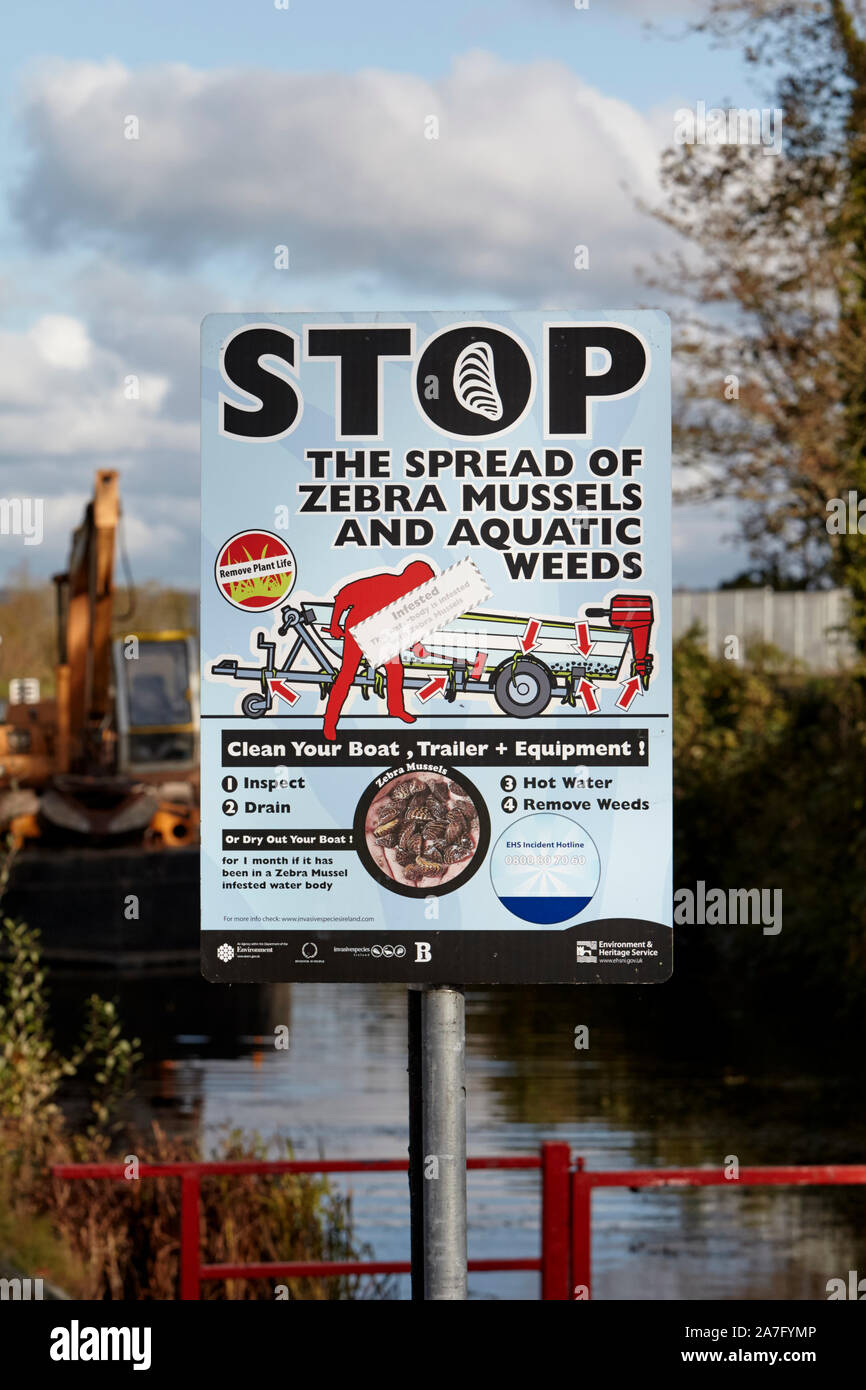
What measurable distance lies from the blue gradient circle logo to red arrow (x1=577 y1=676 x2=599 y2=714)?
23 cm

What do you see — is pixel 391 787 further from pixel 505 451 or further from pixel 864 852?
pixel 864 852

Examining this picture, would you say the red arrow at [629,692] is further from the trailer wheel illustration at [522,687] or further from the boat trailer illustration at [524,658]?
the trailer wheel illustration at [522,687]

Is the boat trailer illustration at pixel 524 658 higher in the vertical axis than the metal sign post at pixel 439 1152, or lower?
higher

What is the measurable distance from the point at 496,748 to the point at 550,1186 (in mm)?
2811

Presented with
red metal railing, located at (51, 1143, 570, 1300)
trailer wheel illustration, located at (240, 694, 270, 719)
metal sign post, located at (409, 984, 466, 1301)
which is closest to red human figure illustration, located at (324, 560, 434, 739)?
trailer wheel illustration, located at (240, 694, 270, 719)

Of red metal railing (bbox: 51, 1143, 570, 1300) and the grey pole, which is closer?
the grey pole

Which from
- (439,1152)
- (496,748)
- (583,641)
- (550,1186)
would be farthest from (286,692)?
(550,1186)

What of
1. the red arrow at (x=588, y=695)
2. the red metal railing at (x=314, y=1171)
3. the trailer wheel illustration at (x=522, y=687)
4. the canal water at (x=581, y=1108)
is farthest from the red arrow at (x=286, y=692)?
the canal water at (x=581, y=1108)

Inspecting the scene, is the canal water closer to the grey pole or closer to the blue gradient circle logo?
the grey pole

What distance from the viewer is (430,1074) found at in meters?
3.55

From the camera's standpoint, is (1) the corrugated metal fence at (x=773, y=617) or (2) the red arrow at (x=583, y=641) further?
(1) the corrugated metal fence at (x=773, y=617)

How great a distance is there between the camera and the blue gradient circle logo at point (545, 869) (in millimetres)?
3562

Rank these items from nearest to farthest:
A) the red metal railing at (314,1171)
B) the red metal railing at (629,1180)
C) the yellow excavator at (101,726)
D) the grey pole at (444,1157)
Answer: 1. the grey pole at (444,1157)
2. the red metal railing at (629,1180)
3. the red metal railing at (314,1171)
4. the yellow excavator at (101,726)

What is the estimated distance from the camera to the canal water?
9.93 m
